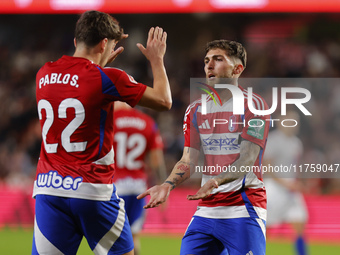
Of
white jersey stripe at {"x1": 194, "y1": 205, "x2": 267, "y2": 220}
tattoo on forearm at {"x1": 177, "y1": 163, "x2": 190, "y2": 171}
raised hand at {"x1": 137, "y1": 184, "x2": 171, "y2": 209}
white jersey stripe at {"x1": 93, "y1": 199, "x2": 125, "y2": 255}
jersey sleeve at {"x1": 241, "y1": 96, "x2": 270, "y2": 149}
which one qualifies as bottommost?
white jersey stripe at {"x1": 93, "y1": 199, "x2": 125, "y2": 255}

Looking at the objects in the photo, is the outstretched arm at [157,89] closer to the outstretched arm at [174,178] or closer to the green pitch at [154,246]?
the outstretched arm at [174,178]

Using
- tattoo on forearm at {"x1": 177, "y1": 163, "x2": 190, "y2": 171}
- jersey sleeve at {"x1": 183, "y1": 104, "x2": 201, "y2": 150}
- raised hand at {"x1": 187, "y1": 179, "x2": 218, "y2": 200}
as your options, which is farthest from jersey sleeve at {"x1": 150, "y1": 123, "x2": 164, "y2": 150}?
raised hand at {"x1": 187, "y1": 179, "x2": 218, "y2": 200}

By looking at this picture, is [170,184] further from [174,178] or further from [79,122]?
[79,122]

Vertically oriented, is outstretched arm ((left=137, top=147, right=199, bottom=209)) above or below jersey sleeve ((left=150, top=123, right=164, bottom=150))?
below

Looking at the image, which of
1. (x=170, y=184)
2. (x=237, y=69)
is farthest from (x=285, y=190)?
(x=170, y=184)

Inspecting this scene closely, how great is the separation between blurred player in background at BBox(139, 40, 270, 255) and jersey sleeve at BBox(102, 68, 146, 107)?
615 mm

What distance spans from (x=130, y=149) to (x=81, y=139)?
292cm

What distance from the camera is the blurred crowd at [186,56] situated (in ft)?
44.4

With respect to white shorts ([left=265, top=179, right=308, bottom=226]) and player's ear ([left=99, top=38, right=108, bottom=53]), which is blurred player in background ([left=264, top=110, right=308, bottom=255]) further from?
player's ear ([left=99, top=38, right=108, bottom=53])

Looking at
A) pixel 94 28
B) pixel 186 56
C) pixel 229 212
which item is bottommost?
pixel 229 212

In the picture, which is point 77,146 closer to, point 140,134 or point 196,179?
point 140,134

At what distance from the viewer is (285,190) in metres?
7.71

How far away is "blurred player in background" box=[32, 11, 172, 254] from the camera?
11.3 ft

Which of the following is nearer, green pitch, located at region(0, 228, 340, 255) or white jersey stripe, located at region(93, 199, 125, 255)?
white jersey stripe, located at region(93, 199, 125, 255)
